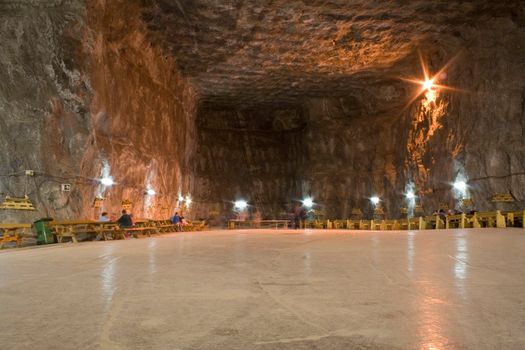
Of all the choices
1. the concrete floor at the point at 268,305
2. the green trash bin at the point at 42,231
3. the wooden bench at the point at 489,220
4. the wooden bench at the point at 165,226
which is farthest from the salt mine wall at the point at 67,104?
the wooden bench at the point at 489,220

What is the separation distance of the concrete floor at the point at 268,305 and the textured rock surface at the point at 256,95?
35.7 feet

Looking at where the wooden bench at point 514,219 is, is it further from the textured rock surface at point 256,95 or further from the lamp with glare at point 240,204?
the lamp with glare at point 240,204

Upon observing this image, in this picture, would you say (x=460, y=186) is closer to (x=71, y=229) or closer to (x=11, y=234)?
(x=71, y=229)

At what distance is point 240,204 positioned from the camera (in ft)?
129

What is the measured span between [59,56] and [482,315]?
641 inches

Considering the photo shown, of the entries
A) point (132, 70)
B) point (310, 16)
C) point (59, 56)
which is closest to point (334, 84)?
point (310, 16)

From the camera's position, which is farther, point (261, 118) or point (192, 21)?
point (261, 118)

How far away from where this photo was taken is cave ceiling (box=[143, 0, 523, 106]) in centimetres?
2034

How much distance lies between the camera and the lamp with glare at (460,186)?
22.8m

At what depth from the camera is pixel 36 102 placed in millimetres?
15156

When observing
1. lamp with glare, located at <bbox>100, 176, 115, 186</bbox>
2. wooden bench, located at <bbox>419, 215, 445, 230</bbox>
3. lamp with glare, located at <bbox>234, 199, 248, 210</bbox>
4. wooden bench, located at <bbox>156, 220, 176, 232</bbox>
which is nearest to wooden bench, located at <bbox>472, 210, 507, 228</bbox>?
wooden bench, located at <bbox>419, 215, 445, 230</bbox>

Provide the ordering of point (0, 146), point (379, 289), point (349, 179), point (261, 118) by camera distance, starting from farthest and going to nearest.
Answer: point (261, 118)
point (349, 179)
point (0, 146)
point (379, 289)

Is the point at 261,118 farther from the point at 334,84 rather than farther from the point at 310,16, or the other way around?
the point at 310,16

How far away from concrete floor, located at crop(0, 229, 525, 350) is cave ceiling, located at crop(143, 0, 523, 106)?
16.6m
